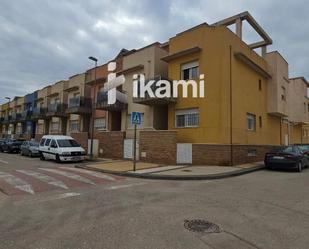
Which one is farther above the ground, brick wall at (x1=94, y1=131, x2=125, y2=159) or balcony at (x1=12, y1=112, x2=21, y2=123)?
balcony at (x1=12, y1=112, x2=21, y2=123)

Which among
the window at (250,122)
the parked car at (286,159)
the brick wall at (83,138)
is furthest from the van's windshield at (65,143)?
the parked car at (286,159)

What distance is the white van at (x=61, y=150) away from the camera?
1797 cm

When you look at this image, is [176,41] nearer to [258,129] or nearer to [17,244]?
[258,129]

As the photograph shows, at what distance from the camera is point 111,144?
20.3m

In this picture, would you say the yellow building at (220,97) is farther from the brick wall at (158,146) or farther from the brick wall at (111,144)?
the brick wall at (111,144)

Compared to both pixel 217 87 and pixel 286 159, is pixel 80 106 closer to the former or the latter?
pixel 217 87

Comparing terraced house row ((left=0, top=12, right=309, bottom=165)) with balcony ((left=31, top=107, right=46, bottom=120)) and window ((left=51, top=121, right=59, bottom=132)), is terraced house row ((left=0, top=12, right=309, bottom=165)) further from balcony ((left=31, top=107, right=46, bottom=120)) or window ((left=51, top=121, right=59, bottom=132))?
balcony ((left=31, top=107, right=46, bottom=120))

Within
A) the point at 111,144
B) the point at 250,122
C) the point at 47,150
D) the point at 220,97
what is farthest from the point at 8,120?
the point at 250,122

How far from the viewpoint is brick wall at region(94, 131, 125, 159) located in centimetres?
1953

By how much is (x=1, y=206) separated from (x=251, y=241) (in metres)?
6.17

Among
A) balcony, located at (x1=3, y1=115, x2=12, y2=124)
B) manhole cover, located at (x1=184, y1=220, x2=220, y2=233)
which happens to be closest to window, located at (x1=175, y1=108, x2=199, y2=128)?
manhole cover, located at (x1=184, y1=220, x2=220, y2=233)

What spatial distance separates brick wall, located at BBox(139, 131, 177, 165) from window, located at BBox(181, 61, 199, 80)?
4451 mm

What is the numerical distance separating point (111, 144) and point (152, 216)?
15.2 m

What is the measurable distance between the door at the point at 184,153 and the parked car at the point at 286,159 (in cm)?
449
